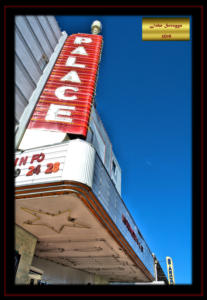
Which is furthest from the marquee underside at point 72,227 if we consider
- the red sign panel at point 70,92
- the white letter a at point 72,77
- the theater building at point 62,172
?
the white letter a at point 72,77

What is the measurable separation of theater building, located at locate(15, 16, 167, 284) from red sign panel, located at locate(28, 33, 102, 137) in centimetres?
6

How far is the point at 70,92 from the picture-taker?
15008 millimetres

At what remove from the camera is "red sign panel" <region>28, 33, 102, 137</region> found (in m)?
13.5

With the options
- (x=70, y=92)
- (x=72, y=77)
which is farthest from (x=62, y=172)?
(x=72, y=77)

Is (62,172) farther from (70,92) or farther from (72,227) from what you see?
(70,92)

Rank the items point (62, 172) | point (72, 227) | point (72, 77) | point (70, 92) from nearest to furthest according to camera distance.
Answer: point (62, 172)
point (72, 227)
point (70, 92)
point (72, 77)

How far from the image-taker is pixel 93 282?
23.4 metres

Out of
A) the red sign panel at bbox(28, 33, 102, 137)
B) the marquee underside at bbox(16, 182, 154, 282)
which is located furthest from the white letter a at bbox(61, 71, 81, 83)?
the marquee underside at bbox(16, 182, 154, 282)

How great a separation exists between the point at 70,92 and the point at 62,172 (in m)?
7.30

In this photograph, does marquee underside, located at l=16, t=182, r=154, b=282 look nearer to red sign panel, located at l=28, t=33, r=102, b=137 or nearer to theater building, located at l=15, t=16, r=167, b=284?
theater building, located at l=15, t=16, r=167, b=284

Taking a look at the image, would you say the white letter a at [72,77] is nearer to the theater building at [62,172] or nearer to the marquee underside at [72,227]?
the theater building at [62,172]

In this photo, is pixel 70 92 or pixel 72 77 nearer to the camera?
pixel 70 92
